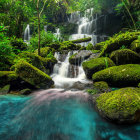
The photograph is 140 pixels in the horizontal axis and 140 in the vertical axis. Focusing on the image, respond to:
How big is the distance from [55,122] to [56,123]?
6cm

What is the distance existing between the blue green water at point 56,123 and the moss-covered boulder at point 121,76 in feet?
6.99

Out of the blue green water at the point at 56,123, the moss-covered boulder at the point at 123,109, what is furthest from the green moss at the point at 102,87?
the moss-covered boulder at the point at 123,109

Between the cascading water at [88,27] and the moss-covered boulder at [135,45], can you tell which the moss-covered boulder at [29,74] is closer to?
the moss-covered boulder at [135,45]

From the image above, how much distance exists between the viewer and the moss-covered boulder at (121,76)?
4.92 m

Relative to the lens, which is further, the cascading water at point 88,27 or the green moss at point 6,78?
the cascading water at point 88,27

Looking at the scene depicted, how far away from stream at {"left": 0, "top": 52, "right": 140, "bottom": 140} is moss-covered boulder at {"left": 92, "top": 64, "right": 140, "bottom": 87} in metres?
1.84

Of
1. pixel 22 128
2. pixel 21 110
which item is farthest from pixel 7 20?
pixel 22 128

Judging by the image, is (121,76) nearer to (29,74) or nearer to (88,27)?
(29,74)

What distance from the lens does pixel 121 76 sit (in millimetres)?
5188

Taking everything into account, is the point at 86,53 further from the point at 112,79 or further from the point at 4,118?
the point at 4,118

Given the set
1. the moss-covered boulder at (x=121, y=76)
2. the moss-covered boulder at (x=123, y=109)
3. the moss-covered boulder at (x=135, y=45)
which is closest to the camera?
the moss-covered boulder at (x=123, y=109)

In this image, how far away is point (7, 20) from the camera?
11.6 metres

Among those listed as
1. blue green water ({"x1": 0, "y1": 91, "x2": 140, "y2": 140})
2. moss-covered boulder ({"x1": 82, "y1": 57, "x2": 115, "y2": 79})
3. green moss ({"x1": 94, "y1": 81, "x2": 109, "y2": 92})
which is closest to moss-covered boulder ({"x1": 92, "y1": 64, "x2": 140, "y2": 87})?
green moss ({"x1": 94, "y1": 81, "x2": 109, "y2": 92})

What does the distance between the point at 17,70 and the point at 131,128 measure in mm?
4965
